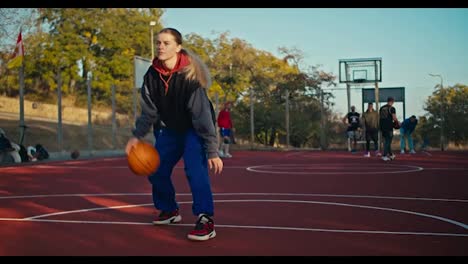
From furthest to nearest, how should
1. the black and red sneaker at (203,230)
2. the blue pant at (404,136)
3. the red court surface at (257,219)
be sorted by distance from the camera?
the blue pant at (404,136)
the black and red sneaker at (203,230)
the red court surface at (257,219)

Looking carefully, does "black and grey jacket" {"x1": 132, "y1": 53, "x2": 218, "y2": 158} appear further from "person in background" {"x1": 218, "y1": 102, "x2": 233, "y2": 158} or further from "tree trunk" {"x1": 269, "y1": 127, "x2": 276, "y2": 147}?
"tree trunk" {"x1": 269, "y1": 127, "x2": 276, "y2": 147}

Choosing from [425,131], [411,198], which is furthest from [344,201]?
[425,131]

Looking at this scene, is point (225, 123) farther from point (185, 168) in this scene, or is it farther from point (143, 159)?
point (143, 159)

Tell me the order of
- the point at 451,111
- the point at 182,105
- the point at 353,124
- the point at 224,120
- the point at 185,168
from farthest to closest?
the point at 451,111 → the point at 353,124 → the point at 224,120 → the point at 185,168 → the point at 182,105

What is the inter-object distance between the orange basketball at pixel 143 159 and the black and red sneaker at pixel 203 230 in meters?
0.68

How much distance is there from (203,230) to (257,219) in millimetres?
1150

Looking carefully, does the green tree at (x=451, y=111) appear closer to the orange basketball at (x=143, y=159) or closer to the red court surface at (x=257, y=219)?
the red court surface at (x=257, y=219)

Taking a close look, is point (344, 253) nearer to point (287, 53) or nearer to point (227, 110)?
point (227, 110)

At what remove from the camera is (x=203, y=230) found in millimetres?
4820

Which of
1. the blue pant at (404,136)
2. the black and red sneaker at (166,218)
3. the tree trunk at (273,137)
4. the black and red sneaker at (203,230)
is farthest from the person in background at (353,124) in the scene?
the black and red sneaker at (203,230)

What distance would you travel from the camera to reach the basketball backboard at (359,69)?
26.3 meters

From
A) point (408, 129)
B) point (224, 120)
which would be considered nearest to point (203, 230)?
point (224, 120)

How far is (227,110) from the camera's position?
18.7 meters
